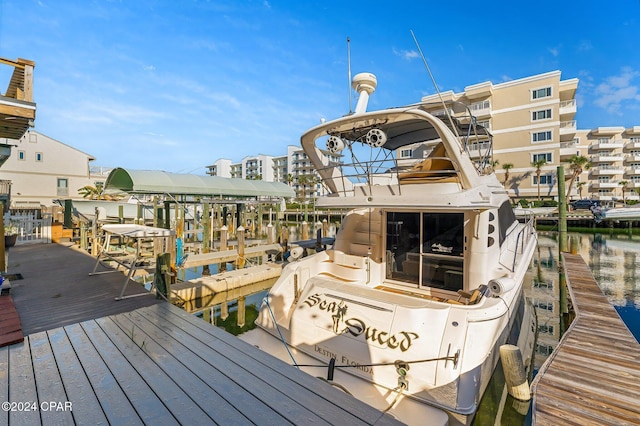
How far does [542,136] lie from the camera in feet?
106

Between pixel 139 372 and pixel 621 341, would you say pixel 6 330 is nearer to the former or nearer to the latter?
pixel 139 372

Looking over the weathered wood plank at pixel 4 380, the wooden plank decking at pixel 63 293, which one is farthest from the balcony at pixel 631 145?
the weathered wood plank at pixel 4 380

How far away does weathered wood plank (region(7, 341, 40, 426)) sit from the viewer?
6.56ft

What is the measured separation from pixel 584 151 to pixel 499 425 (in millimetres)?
55899

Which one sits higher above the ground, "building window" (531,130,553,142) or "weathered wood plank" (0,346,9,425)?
"building window" (531,130,553,142)

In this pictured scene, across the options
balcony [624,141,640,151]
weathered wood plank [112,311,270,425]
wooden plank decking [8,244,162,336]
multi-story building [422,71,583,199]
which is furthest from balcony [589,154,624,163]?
weathered wood plank [112,311,270,425]

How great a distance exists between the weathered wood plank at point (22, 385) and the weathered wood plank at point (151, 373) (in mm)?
643

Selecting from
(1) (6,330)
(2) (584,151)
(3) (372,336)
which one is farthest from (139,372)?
(2) (584,151)

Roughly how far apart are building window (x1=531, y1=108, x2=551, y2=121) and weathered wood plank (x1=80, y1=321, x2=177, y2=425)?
134 feet

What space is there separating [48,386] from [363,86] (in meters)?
6.45

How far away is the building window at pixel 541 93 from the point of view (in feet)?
103

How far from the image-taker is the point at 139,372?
8.48 feet

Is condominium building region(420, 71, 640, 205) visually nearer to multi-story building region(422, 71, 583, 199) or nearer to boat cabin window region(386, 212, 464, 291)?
multi-story building region(422, 71, 583, 199)

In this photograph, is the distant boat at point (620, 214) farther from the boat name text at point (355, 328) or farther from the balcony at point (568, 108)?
the boat name text at point (355, 328)
